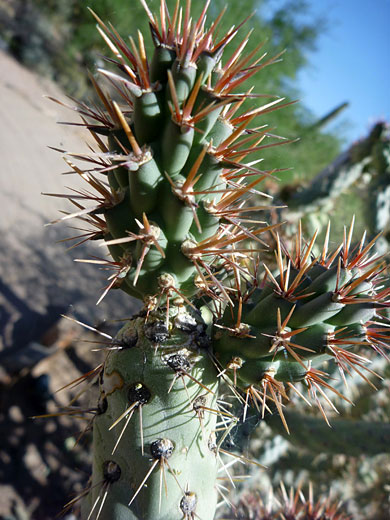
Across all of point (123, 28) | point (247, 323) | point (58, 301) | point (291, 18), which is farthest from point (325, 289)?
point (291, 18)

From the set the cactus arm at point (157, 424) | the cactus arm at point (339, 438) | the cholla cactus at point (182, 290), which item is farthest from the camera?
the cactus arm at point (339, 438)

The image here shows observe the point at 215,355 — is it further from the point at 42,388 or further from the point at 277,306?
the point at 42,388

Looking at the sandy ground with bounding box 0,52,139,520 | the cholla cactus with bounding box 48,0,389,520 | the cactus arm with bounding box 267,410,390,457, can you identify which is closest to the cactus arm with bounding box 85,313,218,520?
the cholla cactus with bounding box 48,0,389,520

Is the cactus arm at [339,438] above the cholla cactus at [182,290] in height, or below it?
below

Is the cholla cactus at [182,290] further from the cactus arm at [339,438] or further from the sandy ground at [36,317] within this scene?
the cactus arm at [339,438]

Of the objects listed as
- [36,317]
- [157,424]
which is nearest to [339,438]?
[157,424]

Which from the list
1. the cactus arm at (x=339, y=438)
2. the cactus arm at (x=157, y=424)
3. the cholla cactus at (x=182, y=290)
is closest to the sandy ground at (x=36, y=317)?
the cholla cactus at (x=182, y=290)

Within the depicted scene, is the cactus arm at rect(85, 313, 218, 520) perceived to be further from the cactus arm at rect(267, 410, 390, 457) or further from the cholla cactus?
the cactus arm at rect(267, 410, 390, 457)
